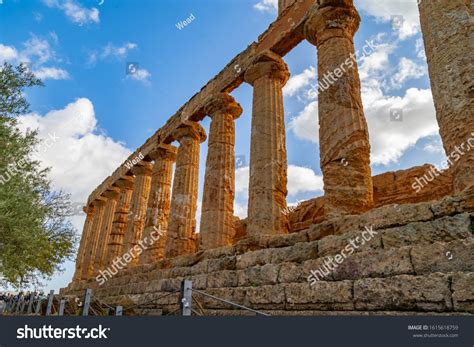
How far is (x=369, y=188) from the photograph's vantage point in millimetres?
7211

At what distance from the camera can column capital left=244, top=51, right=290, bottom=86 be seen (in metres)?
11.4

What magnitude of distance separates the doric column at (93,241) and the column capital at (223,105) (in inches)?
550

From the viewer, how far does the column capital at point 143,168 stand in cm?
1905

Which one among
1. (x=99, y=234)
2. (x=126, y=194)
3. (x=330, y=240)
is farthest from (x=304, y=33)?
(x=99, y=234)

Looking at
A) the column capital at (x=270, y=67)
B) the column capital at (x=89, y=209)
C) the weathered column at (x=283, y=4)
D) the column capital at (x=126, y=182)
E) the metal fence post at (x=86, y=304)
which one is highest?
the weathered column at (x=283, y=4)

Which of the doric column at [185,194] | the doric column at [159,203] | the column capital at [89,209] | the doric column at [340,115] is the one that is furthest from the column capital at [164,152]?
the column capital at [89,209]

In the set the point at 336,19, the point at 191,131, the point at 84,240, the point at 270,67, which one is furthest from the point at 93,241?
A: the point at 336,19

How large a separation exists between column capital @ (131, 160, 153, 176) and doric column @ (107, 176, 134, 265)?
2.03 metres

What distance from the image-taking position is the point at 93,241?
2214 centimetres

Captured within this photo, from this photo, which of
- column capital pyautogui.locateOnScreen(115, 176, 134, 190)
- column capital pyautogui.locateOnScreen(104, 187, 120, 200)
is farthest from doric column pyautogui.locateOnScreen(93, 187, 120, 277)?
column capital pyautogui.locateOnScreen(115, 176, 134, 190)

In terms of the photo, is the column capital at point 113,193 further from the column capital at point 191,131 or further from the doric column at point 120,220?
the column capital at point 191,131

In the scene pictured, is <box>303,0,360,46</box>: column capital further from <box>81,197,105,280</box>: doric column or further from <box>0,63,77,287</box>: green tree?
<box>81,197,105,280</box>: doric column

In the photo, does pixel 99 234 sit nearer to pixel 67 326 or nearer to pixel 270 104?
pixel 270 104

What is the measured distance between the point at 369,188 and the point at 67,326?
6149 mm
